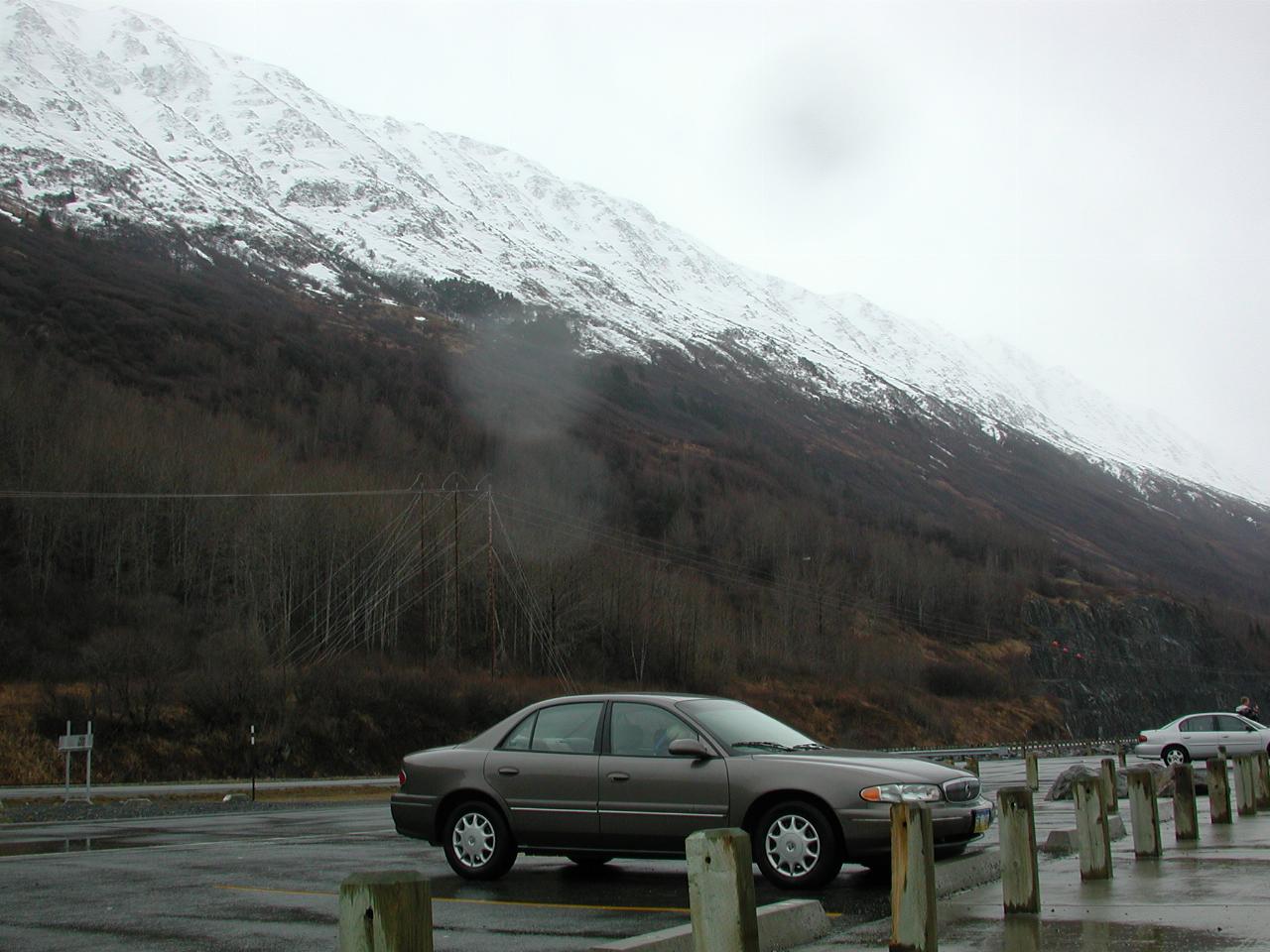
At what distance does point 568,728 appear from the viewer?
11.8m

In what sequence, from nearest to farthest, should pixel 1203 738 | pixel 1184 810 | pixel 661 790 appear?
1. pixel 661 790
2. pixel 1184 810
3. pixel 1203 738

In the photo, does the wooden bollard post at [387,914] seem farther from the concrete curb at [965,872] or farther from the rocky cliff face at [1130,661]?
the rocky cliff face at [1130,661]

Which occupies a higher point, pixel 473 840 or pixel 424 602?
pixel 424 602

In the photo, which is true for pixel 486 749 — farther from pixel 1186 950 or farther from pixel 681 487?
pixel 681 487

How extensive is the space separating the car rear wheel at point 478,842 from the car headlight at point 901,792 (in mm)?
3261

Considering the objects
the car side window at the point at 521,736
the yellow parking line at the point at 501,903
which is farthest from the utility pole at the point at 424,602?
the yellow parking line at the point at 501,903

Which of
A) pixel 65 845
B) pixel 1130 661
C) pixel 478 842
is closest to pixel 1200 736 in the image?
pixel 478 842

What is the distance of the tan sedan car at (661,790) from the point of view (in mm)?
10375

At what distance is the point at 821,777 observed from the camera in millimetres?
10453

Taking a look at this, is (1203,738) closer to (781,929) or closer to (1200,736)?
(1200,736)

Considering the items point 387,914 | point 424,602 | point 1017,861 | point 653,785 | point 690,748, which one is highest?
point 424,602

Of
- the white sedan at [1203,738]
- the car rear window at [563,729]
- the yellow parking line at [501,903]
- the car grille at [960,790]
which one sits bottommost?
the white sedan at [1203,738]

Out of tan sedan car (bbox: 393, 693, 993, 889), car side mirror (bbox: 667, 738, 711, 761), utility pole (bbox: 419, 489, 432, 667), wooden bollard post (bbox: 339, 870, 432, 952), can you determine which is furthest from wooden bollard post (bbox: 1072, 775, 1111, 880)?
utility pole (bbox: 419, 489, 432, 667)

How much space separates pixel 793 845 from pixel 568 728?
239 centimetres
